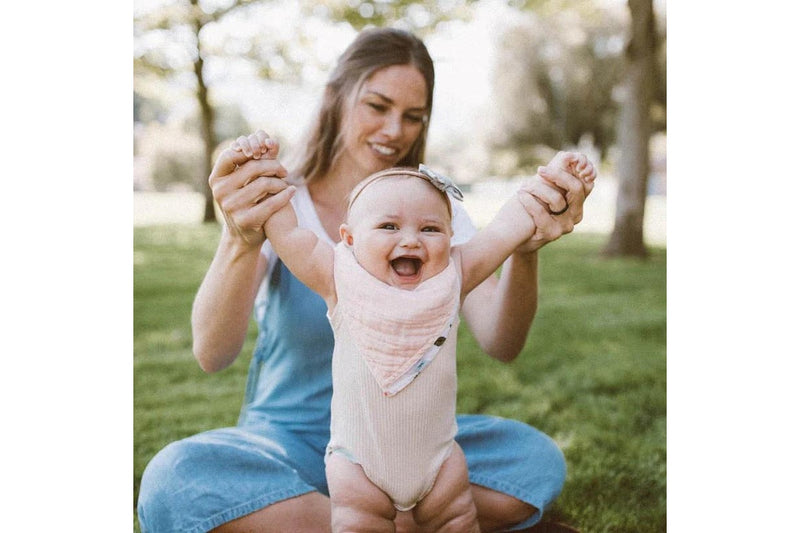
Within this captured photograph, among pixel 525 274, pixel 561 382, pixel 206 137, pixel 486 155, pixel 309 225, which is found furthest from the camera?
pixel 486 155

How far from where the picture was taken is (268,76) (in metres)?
2.53

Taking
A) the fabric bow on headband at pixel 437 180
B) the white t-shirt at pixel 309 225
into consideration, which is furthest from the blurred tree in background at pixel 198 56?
the fabric bow on headband at pixel 437 180

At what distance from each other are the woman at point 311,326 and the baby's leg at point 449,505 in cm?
8

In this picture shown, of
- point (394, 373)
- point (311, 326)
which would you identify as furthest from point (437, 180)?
point (311, 326)

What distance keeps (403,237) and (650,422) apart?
1553mm

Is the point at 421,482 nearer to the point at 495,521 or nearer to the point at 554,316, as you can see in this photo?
the point at 495,521

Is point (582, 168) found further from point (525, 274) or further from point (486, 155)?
point (486, 155)

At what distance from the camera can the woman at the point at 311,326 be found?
139 cm

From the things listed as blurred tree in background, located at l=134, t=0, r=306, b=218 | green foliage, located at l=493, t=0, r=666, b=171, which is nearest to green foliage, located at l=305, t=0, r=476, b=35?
blurred tree in background, located at l=134, t=0, r=306, b=218

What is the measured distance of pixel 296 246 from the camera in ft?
4.28

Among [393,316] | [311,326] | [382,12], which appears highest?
[382,12]

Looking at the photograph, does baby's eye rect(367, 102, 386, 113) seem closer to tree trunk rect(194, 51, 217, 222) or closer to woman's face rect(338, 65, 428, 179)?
woman's face rect(338, 65, 428, 179)

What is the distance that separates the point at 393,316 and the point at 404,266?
90 mm
